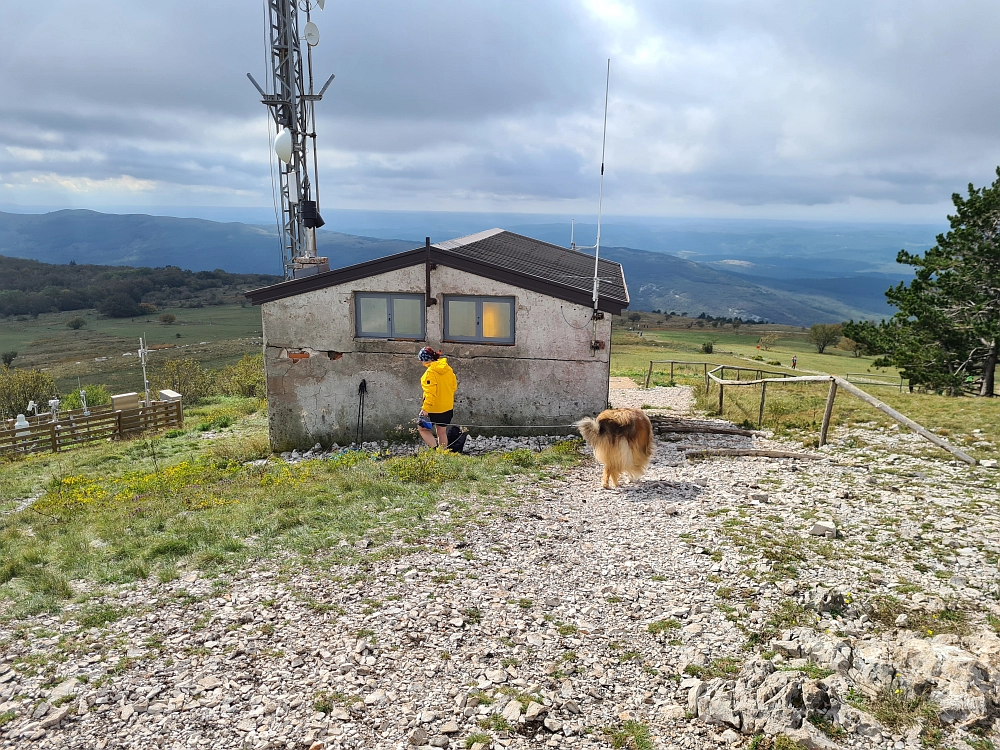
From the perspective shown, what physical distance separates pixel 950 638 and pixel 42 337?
12506 centimetres

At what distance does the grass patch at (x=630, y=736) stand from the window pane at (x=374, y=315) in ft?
35.8

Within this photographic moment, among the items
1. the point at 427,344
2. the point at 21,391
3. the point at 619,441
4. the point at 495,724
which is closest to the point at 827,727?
the point at 495,724

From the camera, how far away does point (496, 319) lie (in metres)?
14.0

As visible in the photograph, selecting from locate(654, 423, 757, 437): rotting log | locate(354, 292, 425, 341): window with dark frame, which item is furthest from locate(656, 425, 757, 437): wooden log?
locate(354, 292, 425, 341): window with dark frame

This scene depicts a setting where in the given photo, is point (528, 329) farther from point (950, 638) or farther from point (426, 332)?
point (950, 638)

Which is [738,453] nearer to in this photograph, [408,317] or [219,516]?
[408,317]

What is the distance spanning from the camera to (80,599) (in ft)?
21.8

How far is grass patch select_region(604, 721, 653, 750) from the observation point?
173 inches

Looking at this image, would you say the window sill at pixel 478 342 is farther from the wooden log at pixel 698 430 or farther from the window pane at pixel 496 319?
the wooden log at pixel 698 430

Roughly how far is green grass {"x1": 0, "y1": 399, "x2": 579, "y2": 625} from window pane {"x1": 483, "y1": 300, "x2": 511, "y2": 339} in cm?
326

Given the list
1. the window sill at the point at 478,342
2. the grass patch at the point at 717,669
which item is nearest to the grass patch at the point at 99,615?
the grass patch at the point at 717,669

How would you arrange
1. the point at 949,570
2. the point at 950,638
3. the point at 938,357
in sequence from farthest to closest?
1. the point at 938,357
2. the point at 949,570
3. the point at 950,638

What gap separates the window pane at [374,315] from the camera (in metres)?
14.2

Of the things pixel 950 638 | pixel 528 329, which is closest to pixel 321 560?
pixel 950 638
